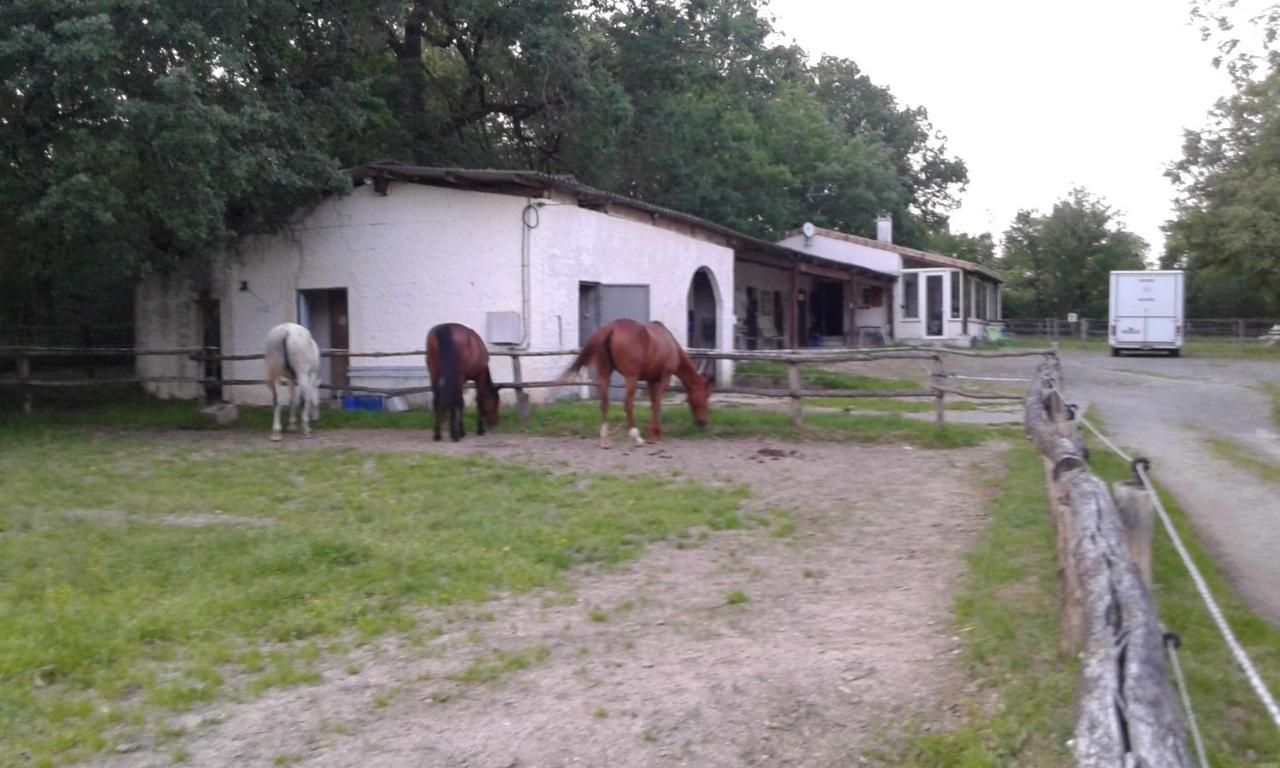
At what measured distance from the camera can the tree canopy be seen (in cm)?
1355

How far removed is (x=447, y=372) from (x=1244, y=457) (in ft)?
30.2

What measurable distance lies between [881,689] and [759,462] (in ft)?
22.5

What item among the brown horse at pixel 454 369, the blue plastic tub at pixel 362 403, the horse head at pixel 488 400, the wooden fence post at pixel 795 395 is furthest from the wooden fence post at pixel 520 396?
the wooden fence post at pixel 795 395

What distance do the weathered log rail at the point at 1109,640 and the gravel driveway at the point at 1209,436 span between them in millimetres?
1892

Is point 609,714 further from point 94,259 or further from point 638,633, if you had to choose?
point 94,259

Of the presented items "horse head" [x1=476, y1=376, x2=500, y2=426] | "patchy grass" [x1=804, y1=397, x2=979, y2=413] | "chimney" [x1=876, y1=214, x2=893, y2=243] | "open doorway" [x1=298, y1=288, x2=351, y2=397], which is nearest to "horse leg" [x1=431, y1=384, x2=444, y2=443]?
"horse head" [x1=476, y1=376, x2=500, y2=426]

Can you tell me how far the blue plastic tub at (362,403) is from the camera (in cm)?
1744

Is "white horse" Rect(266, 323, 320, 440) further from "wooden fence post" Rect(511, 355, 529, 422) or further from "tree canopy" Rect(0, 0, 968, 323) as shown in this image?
"wooden fence post" Rect(511, 355, 529, 422)

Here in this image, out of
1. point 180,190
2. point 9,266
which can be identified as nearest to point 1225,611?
point 180,190

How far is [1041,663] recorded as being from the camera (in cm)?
522

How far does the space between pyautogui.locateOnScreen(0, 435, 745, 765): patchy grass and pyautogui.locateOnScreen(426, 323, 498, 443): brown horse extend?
157 centimetres

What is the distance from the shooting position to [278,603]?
668cm

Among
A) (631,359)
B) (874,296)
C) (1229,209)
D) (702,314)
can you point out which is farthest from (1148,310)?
(631,359)

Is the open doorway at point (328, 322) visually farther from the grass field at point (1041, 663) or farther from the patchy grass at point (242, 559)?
the grass field at point (1041, 663)
